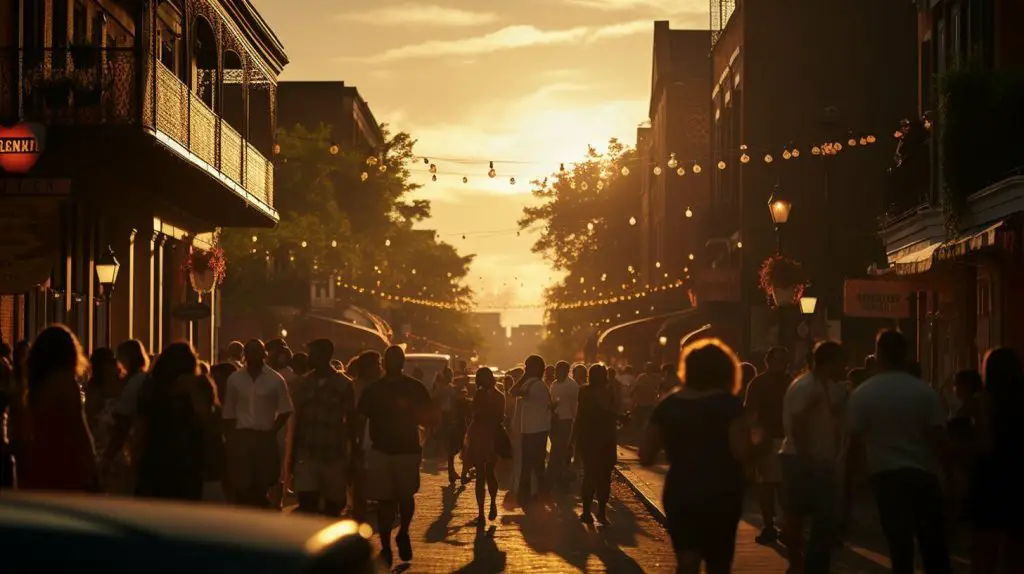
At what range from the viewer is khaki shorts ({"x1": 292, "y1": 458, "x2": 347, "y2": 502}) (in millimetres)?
14711

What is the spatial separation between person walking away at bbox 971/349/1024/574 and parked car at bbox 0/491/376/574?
688 cm

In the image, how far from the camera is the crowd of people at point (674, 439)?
9.46 m

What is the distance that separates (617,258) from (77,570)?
96504 mm

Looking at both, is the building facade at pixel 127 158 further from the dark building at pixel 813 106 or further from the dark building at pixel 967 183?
the dark building at pixel 813 106

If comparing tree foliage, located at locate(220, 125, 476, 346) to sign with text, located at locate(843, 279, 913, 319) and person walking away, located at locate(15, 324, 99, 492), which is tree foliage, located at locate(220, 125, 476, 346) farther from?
person walking away, located at locate(15, 324, 99, 492)

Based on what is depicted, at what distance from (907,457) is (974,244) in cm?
924

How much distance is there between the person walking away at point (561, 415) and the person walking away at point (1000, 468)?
38.1ft

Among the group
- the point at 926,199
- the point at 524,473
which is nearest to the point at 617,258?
the point at 926,199

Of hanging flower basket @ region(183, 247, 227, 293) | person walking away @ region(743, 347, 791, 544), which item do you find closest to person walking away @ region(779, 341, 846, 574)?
person walking away @ region(743, 347, 791, 544)

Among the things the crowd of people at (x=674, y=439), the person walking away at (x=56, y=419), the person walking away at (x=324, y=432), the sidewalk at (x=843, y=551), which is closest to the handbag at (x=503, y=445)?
the sidewalk at (x=843, y=551)

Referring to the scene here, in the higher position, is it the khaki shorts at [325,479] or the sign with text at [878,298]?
the sign with text at [878,298]

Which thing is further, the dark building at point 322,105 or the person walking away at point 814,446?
the dark building at point 322,105

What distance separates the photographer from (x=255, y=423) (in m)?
15.0

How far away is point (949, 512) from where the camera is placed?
58.0ft
